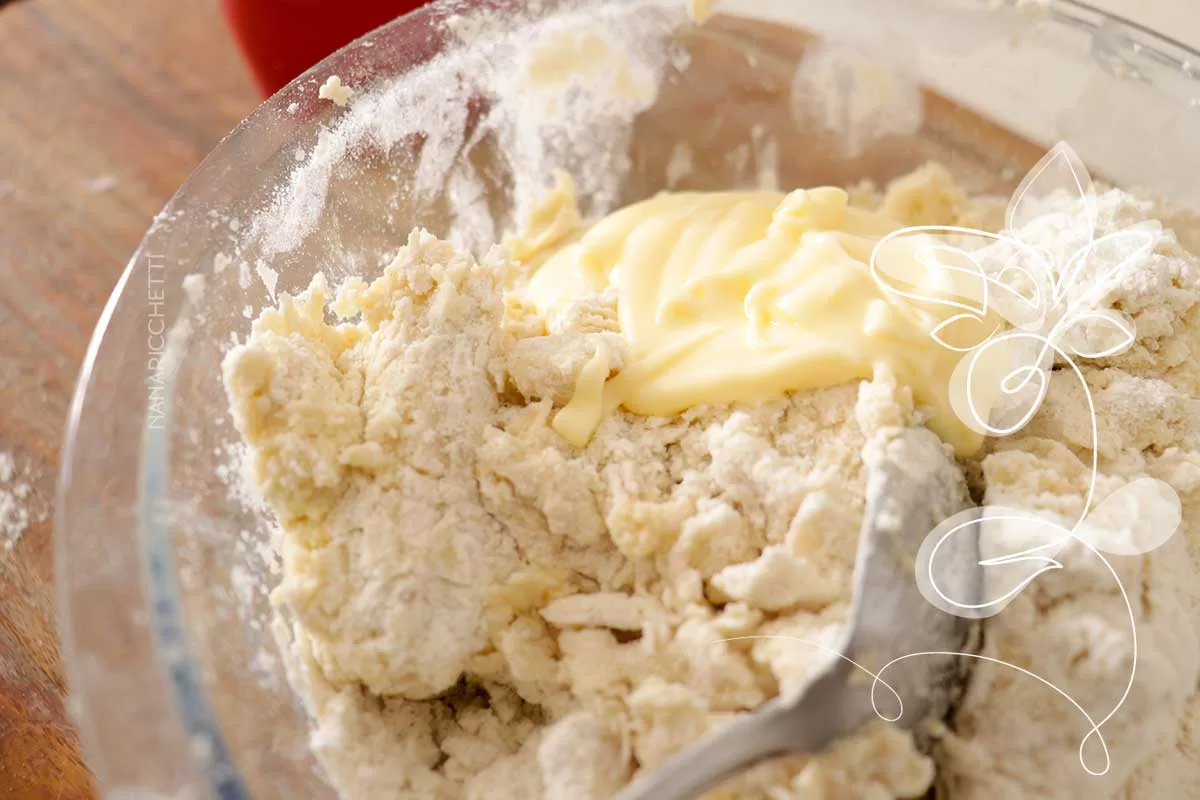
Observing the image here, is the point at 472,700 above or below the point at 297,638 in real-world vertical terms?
below

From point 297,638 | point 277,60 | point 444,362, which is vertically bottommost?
point 297,638

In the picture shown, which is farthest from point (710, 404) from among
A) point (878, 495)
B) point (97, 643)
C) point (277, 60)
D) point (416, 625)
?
point (277, 60)

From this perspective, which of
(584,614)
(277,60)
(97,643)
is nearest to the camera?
(97,643)

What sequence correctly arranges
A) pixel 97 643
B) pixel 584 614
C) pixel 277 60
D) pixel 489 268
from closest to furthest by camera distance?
pixel 97 643 → pixel 584 614 → pixel 489 268 → pixel 277 60

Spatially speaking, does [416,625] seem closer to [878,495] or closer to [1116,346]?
[878,495]

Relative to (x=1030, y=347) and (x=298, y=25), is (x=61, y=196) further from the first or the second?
(x=1030, y=347)

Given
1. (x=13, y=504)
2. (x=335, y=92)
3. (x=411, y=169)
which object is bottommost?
(x=13, y=504)

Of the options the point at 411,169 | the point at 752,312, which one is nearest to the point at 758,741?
the point at 752,312
